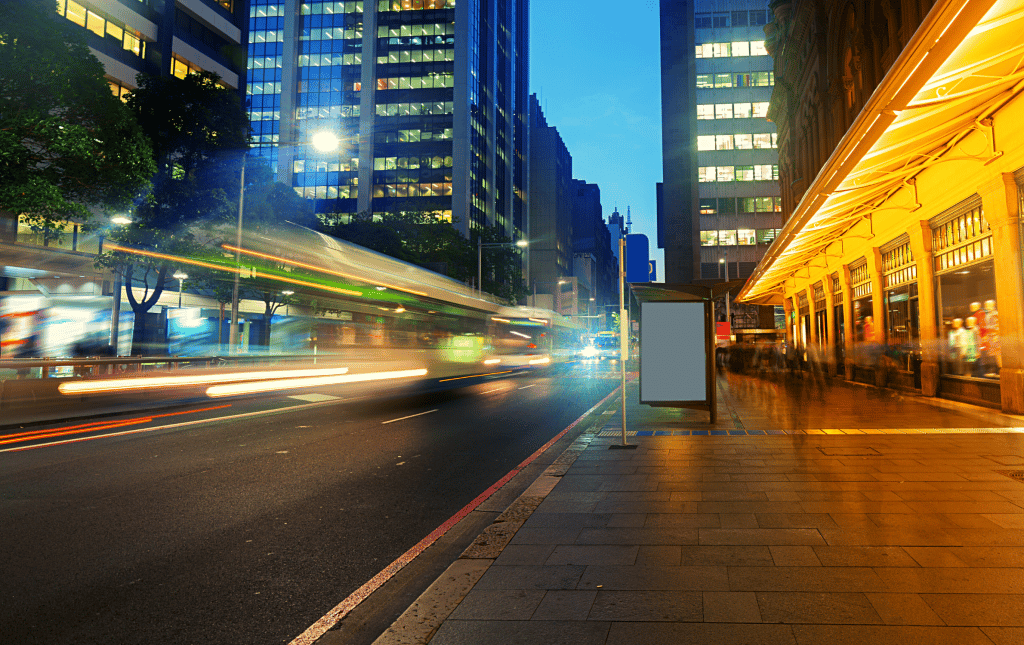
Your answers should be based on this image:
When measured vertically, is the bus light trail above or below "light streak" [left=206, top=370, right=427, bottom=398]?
below

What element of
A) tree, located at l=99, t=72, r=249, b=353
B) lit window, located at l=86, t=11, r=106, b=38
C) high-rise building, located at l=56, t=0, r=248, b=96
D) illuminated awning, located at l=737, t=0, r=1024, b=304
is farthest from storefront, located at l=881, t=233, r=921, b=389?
lit window, located at l=86, t=11, r=106, b=38

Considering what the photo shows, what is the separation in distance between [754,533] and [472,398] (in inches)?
558

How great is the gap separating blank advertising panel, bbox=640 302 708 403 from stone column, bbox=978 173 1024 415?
18.6ft

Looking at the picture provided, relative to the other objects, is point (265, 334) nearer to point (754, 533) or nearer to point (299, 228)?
point (299, 228)

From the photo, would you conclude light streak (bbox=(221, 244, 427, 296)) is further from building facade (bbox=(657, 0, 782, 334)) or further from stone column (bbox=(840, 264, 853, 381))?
building facade (bbox=(657, 0, 782, 334))

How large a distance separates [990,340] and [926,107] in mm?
6439

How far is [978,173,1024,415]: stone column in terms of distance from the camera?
11.4 m

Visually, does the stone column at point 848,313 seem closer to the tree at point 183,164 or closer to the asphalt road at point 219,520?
the asphalt road at point 219,520

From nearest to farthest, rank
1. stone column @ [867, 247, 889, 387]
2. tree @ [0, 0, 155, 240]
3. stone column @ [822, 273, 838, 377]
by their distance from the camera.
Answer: tree @ [0, 0, 155, 240]
stone column @ [867, 247, 889, 387]
stone column @ [822, 273, 838, 377]

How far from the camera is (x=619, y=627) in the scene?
3230 millimetres

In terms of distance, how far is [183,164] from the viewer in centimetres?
2398

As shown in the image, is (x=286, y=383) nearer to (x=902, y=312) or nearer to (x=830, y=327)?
(x=902, y=312)

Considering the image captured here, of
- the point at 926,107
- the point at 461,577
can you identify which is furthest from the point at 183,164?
the point at 461,577

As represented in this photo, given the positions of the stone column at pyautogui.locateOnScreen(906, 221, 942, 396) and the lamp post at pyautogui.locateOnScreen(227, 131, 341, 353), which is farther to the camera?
the lamp post at pyautogui.locateOnScreen(227, 131, 341, 353)
